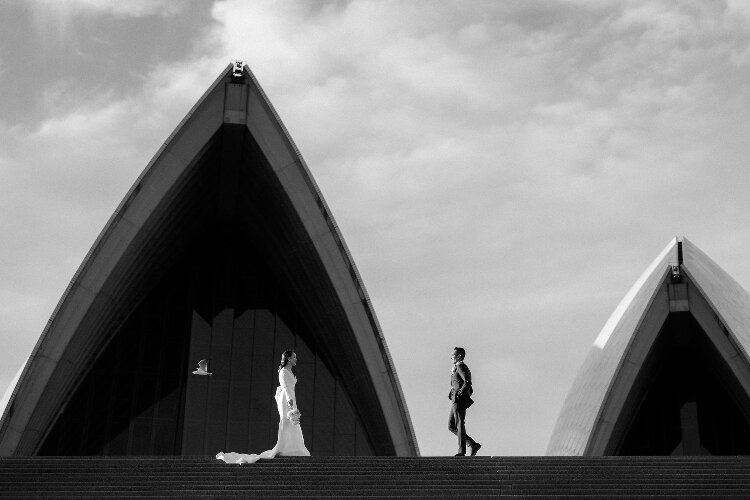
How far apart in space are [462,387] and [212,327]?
8989mm

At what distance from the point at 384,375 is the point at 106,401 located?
16.8 ft

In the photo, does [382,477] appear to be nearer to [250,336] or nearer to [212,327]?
[250,336]

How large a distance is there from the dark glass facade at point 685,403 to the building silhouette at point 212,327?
18.9ft

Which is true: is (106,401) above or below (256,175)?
below

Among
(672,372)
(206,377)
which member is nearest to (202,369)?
(206,377)

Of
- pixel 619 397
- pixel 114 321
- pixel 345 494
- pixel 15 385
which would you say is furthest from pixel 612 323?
pixel 345 494

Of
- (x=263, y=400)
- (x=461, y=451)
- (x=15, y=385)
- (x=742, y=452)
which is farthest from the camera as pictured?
(x=742, y=452)

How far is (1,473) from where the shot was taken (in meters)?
14.6

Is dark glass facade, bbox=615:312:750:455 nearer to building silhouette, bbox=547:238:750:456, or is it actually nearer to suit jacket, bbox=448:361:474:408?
building silhouette, bbox=547:238:750:456

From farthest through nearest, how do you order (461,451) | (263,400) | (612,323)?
(612,323) < (263,400) < (461,451)

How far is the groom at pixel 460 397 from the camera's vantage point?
16734mm

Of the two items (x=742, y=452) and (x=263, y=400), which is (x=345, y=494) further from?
(x=742, y=452)

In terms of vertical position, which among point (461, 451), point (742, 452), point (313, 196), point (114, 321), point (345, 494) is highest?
point (313, 196)

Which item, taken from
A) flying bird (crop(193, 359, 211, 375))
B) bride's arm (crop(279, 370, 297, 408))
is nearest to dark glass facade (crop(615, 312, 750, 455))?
flying bird (crop(193, 359, 211, 375))
